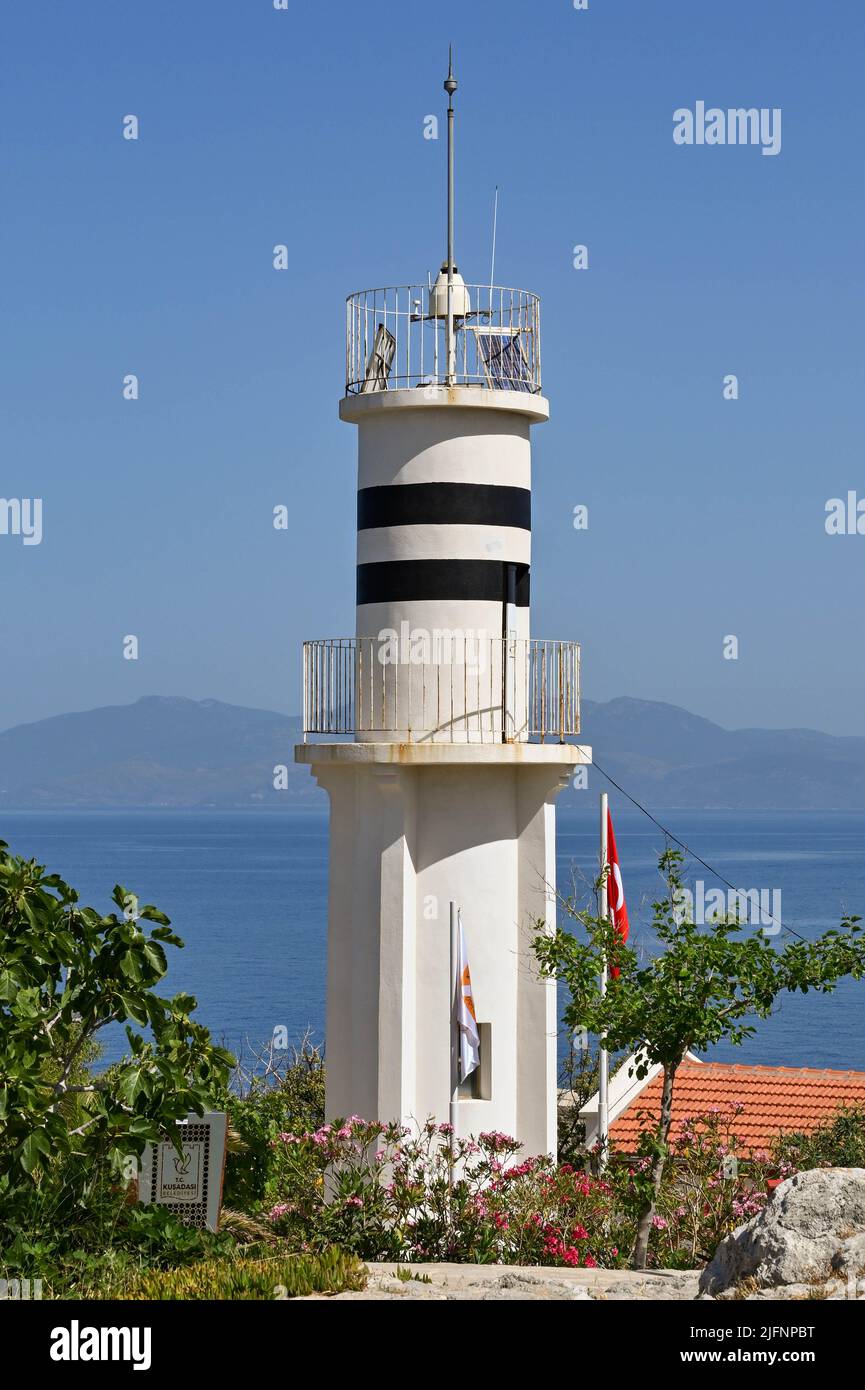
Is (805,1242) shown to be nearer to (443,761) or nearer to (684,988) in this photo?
(684,988)

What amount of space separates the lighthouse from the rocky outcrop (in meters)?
7.89

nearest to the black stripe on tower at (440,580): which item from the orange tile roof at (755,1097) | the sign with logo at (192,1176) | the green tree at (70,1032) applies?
the sign with logo at (192,1176)

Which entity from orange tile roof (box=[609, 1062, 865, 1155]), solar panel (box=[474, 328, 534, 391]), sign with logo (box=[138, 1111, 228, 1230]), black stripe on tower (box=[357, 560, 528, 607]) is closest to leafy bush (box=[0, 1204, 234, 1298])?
sign with logo (box=[138, 1111, 228, 1230])

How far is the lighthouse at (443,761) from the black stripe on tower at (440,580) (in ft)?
0.06

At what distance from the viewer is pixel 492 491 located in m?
18.8

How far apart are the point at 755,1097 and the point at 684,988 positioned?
1107 cm

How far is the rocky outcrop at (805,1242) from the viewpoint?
1038 cm

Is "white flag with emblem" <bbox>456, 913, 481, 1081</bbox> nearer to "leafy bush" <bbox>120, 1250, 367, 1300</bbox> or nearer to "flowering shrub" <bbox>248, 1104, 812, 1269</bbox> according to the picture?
"flowering shrub" <bbox>248, 1104, 812, 1269</bbox>

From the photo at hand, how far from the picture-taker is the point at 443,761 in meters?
18.6

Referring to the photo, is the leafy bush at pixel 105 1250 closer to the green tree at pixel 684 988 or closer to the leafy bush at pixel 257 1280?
the leafy bush at pixel 257 1280

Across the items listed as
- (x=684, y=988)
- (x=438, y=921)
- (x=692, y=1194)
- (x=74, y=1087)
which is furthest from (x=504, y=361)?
(x=74, y=1087)

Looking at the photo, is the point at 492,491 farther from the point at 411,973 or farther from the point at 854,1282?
the point at 854,1282
